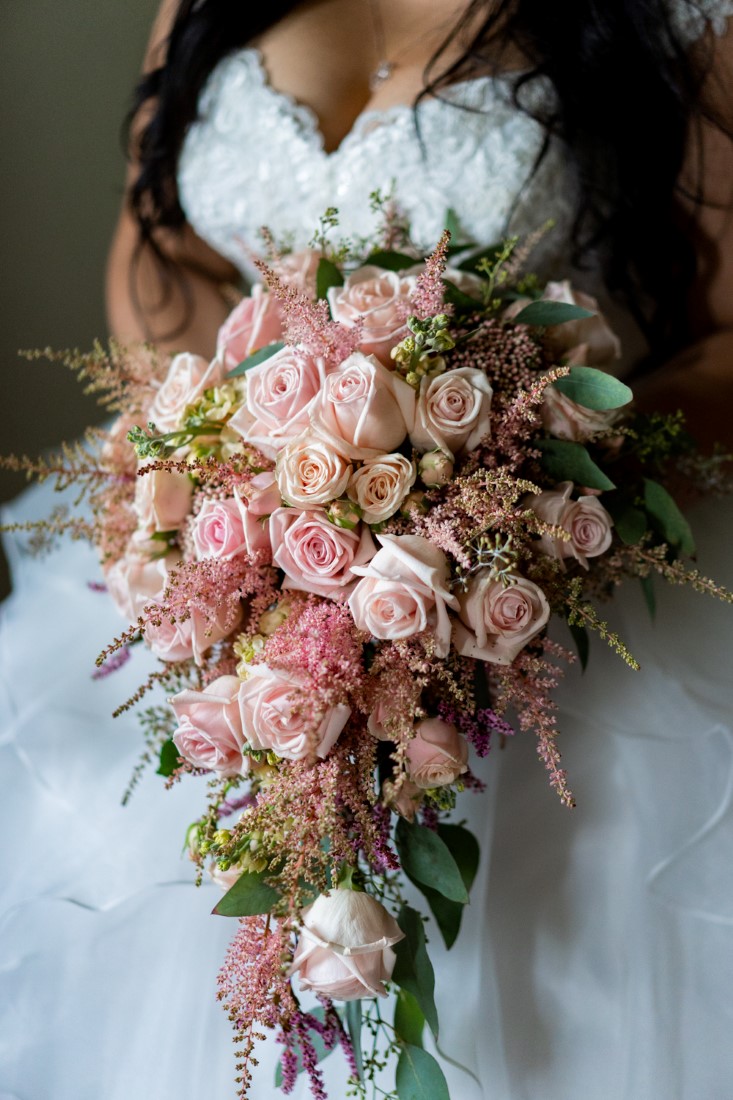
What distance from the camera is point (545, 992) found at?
0.66 m

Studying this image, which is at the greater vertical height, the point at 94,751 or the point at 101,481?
the point at 101,481

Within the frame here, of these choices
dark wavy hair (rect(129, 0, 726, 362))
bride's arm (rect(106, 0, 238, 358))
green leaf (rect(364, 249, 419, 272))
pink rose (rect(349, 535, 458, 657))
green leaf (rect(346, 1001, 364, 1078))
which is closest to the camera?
pink rose (rect(349, 535, 458, 657))

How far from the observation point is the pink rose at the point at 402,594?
0.56 meters

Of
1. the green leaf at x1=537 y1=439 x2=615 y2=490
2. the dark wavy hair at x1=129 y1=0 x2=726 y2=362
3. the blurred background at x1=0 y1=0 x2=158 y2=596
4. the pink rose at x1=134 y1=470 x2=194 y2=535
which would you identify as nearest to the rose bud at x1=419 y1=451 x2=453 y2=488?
the green leaf at x1=537 y1=439 x2=615 y2=490

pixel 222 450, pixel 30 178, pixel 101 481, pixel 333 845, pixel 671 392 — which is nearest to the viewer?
pixel 333 845

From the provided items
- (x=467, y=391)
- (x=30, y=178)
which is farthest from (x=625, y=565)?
(x=30, y=178)

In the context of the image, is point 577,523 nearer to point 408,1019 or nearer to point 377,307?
point 377,307

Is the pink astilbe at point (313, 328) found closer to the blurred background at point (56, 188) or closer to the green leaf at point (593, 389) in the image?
the green leaf at point (593, 389)

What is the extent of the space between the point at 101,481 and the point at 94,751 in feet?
0.96

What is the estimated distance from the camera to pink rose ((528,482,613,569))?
0.65 metres

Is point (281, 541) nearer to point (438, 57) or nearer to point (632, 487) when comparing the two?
point (632, 487)

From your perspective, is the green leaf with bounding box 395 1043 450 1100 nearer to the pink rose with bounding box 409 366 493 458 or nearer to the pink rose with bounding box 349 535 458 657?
the pink rose with bounding box 349 535 458 657

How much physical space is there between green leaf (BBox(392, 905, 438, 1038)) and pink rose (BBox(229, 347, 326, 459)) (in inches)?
14.7

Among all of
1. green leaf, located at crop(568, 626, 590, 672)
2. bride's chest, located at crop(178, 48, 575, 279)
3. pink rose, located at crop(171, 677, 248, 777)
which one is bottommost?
pink rose, located at crop(171, 677, 248, 777)
